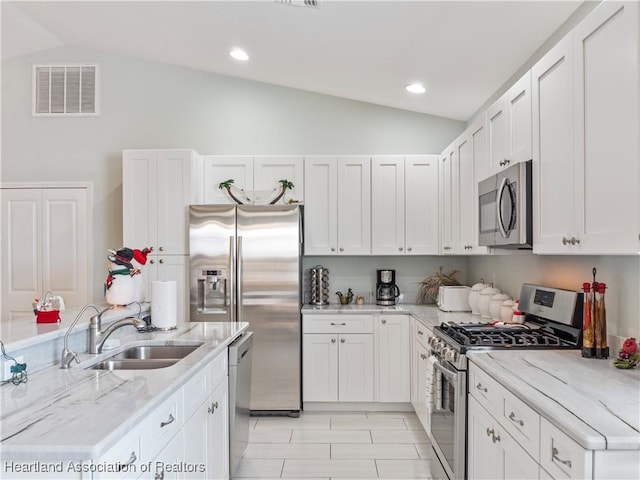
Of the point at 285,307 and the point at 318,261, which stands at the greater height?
the point at 318,261

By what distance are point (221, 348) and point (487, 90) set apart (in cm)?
296

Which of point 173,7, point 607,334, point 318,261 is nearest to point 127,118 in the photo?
point 173,7

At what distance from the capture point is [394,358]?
13.8 ft

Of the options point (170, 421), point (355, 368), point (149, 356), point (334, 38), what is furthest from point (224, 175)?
point (170, 421)

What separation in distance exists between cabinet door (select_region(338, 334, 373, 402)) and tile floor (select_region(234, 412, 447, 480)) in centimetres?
19

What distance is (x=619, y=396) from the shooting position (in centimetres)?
155

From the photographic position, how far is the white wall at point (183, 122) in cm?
481

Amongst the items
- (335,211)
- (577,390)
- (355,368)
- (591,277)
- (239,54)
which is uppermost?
(239,54)

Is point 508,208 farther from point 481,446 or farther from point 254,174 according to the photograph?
point 254,174

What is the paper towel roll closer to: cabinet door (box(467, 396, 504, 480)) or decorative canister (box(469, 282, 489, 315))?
cabinet door (box(467, 396, 504, 480))

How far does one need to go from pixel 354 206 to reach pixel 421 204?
661 mm

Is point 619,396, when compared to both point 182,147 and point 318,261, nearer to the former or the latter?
point 318,261

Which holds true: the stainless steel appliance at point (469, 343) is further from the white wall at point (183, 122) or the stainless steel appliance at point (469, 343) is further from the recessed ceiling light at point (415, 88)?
the white wall at point (183, 122)

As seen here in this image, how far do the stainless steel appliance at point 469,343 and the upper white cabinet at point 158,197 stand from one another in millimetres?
2520
